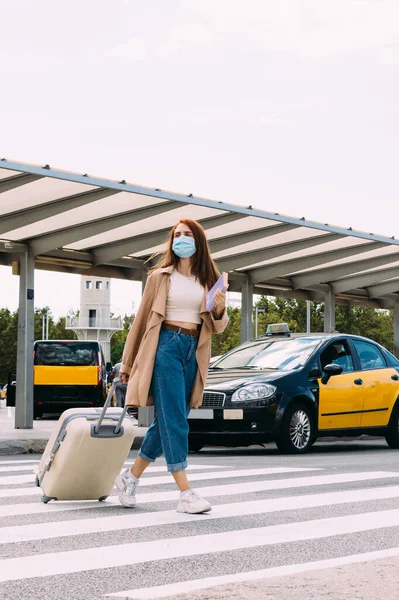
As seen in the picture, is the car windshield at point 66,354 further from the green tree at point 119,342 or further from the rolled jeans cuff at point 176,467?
the green tree at point 119,342

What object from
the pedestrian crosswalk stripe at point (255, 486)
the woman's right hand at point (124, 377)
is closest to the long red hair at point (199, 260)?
the woman's right hand at point (124, 377)

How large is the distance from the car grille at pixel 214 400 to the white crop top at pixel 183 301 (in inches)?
249

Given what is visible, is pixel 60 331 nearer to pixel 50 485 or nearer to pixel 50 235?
pixel 50 235

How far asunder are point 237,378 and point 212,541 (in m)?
7.91

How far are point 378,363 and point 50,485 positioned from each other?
8.44 m

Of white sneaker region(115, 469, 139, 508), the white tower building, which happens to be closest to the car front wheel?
white sneaker region(115, 469, 139, 508)

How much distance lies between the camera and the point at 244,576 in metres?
5.06

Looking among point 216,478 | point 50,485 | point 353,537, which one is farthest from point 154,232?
point 353,537

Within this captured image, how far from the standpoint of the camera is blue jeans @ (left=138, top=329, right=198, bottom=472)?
23.4ft

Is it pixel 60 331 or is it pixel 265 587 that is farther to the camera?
pixel 60 331

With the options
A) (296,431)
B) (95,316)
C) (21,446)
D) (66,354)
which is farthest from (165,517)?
(95,316)

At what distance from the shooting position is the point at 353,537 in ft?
20.7

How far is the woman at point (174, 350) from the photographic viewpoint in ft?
23.4

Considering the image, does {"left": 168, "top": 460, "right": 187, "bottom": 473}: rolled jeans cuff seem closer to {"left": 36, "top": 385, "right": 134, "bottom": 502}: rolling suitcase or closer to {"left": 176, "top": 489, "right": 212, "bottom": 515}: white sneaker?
{"left": 176, "top": 489, "right": 212, "bottom": 515}: white sneaker
